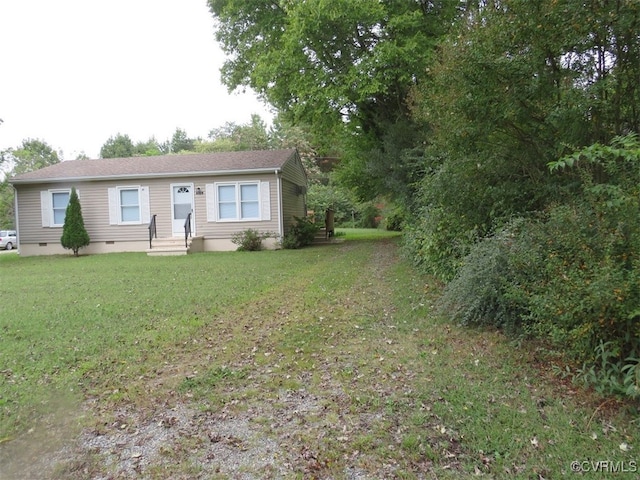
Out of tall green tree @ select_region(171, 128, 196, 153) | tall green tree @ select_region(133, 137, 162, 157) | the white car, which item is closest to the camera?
the white car

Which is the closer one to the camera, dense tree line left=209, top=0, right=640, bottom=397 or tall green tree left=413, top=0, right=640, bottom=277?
dense tree line left=209, top=0, right=640, bottom=397

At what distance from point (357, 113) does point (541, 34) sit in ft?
33.0

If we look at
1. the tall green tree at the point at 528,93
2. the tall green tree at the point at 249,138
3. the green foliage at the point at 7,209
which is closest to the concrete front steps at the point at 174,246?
the tall green tree at the point at 528,93

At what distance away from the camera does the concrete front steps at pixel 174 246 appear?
13227 millimetres

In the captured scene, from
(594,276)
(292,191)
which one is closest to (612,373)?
(594,276)

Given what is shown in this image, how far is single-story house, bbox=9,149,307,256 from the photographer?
14.4 metres

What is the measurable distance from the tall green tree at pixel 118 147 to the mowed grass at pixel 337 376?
1682 inches

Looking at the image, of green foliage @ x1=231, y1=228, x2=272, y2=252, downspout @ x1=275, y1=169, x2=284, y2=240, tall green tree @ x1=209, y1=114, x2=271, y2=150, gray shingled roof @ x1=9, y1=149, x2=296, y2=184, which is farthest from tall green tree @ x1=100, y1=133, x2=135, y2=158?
downspout @ x1=275, y1=169, x2=284, y2=240

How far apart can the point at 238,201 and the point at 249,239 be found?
160 centimetres

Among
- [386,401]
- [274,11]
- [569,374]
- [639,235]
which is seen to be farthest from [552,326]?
[274,11]

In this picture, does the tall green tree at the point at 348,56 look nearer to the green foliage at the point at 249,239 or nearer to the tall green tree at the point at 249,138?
the green foliage at the point at 249,239

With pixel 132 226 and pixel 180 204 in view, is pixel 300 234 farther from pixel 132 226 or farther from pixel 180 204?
pixel 132 226

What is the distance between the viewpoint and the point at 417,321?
4.82 m

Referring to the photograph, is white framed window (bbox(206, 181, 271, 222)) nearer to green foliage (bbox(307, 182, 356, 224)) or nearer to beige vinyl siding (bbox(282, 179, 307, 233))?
beige vinyl siding (bbox(282, 179, 307, 233))
